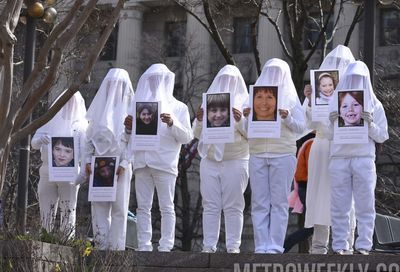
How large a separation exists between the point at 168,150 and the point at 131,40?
31.7 meters

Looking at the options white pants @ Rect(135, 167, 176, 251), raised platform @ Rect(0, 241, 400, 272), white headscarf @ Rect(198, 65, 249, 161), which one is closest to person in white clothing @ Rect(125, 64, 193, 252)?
white pants @ Rect(135, 167, 176, 251)

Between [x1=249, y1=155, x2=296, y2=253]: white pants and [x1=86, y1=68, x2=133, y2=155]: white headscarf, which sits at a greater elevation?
[x1=86, y1=68, x2=133, y2=155]: white headscarf

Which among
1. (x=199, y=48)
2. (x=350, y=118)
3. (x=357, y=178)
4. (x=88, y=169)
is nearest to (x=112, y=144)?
(x=88, y=169)

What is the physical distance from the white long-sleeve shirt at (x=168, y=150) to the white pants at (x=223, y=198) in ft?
1.93

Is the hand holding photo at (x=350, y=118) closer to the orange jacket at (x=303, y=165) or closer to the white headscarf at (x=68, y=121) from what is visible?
the orange jacket at (x=303, y=165)

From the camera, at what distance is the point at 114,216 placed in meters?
12.2

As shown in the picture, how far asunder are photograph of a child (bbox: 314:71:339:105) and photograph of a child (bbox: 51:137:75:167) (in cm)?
334

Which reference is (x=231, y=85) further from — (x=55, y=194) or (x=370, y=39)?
(x=55, y=194)

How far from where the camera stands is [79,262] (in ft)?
32.1

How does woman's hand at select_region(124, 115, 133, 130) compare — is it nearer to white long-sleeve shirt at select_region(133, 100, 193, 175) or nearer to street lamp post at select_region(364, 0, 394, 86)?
white long-sleeve shirt at select_region(133, 100, 193, 175)

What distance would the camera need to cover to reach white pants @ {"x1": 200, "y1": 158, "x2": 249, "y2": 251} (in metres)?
11.6

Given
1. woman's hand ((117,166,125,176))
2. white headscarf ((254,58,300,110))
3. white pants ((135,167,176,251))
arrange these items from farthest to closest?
woman's hand ((117,166,125,176)) < white pants ((135,167,176,251)) < white headscarf ((254,58,300,110))

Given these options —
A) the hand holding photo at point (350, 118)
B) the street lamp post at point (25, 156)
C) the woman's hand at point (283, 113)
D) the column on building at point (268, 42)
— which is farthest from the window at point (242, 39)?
the hand holding photo at point (350, 118)

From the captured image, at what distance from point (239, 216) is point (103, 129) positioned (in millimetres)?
2168
